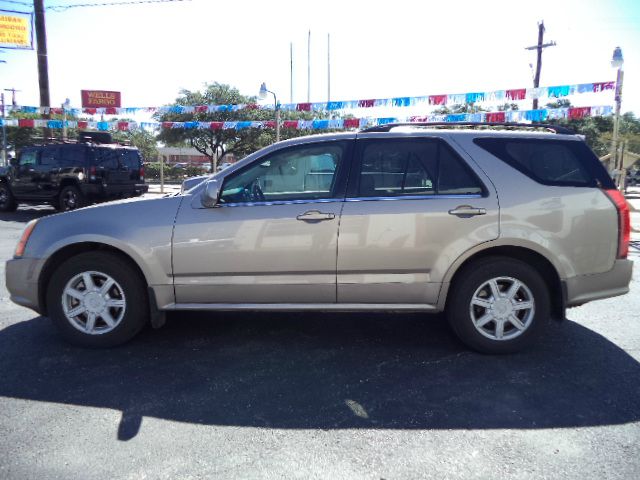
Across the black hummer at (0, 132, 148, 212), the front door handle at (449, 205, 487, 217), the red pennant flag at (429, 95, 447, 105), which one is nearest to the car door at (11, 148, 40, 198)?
the black hummer at (0, 132, 148, 212)

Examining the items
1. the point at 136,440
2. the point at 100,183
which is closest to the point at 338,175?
the point at 136,440

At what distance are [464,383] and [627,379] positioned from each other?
1.15m

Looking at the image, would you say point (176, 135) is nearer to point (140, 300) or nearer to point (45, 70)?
point (45, 70)

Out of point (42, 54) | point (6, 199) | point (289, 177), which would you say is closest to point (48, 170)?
point (6, 199)

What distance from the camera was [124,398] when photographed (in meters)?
3.05

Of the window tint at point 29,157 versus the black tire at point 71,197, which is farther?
the window tint at point 29,157

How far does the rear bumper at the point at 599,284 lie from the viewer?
12.2 feet

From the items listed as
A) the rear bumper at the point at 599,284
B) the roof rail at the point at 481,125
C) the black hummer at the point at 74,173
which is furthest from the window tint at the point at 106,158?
the rear bumper at the point at 599,284

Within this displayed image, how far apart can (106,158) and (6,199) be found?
3.73 m

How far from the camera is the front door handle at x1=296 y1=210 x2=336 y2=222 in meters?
3.63

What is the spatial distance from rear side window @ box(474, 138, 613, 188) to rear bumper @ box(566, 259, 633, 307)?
2.18ft

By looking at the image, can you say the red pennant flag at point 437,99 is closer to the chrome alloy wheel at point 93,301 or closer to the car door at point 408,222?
the car door at point 408,222

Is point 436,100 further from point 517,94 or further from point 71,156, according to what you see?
point 71,156

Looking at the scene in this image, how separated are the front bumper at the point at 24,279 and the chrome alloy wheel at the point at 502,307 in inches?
134
